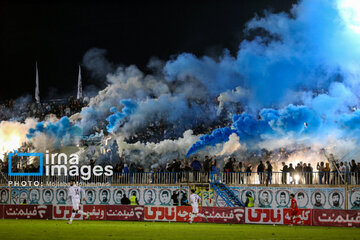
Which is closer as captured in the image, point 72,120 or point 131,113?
point 131,113

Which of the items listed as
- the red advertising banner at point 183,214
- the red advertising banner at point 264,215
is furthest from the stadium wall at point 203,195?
the red advertising banner at point 183,214

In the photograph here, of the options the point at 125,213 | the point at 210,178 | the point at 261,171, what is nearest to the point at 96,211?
the point at 125,213

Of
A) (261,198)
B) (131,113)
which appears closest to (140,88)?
(131,113)

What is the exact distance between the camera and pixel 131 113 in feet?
180

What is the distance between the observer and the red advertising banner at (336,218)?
28359 mm

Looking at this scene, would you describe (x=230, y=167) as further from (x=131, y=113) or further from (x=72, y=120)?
(x=72, y=120)

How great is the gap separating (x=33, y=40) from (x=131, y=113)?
51.5ft

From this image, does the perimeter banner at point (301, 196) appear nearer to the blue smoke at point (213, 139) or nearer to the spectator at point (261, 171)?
the spectator at point (261, 171)

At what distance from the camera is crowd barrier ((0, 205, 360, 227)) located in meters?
29.1

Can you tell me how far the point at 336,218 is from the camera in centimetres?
2892

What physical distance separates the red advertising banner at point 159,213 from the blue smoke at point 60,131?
24.6 metres

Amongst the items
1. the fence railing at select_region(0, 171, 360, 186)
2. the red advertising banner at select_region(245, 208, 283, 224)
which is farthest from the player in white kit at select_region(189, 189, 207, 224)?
the fence railing at select_region(0, 171, 360, 186)

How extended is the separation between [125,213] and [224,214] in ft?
20.9

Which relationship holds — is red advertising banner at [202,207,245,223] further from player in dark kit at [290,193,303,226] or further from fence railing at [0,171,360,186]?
fence railing at [0,171,360,186]
